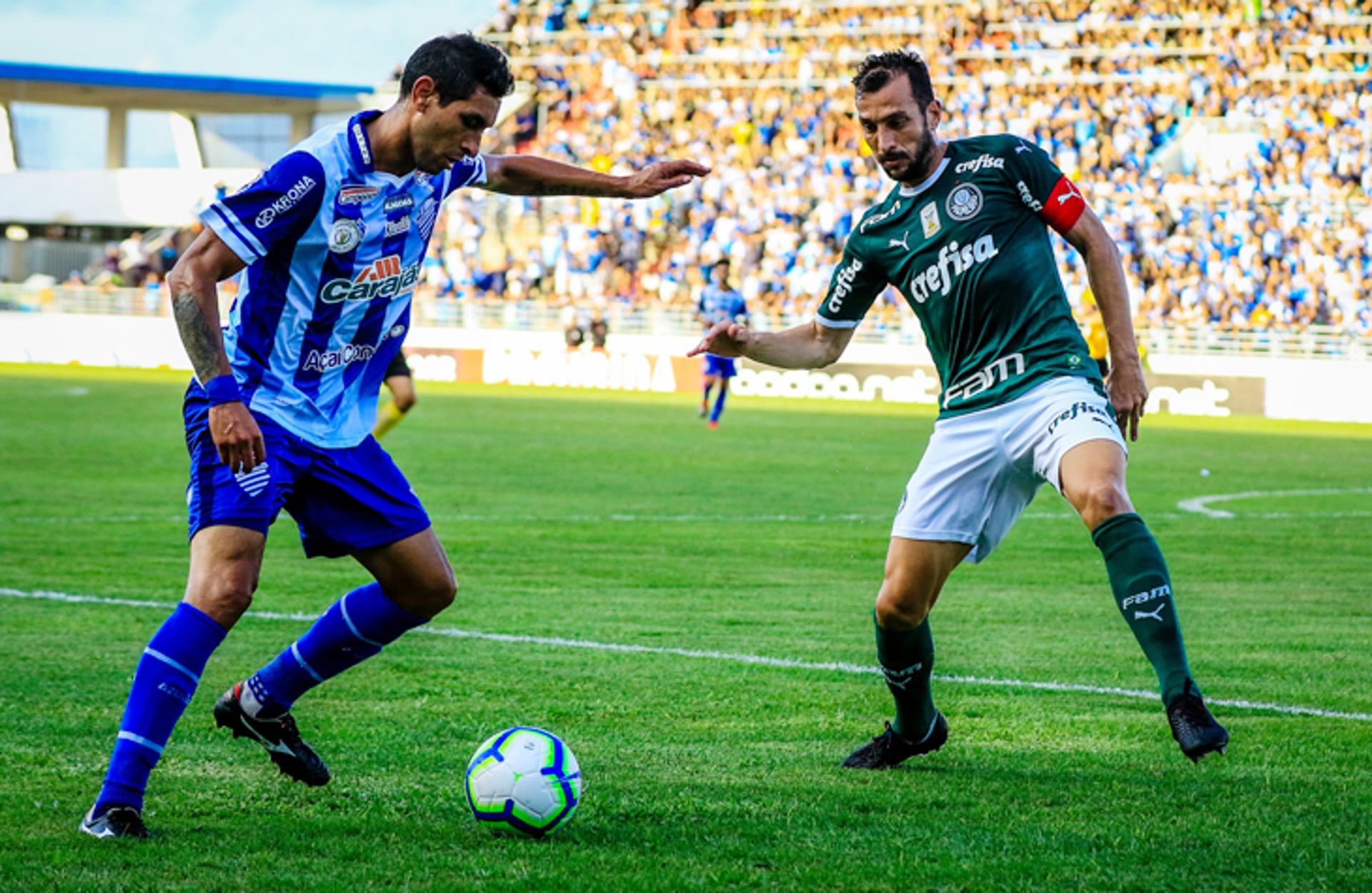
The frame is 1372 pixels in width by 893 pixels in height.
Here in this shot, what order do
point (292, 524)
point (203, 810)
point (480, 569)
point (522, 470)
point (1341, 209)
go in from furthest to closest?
point (1341, 209)
point (522, 470)
point (292, 524)
point (480, 569)
point (203, 810)

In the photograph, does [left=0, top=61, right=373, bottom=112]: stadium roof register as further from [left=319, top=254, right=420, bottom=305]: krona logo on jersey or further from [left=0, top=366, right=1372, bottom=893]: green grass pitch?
[left=319, top=254, right=420, bottom=305]: krona logo on jersey

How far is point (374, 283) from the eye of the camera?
5090 millimetres

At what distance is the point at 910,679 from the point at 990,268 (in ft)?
4.29

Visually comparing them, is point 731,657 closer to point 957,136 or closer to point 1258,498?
point 1258,498

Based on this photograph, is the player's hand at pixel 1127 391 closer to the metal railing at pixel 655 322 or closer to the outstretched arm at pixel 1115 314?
the outstretched arm at pixel 1115 314

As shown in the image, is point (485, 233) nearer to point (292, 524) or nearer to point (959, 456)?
point (292, 524)

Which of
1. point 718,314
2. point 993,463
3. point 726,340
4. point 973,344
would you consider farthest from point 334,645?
point 718,314

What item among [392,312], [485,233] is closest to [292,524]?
[392,312]

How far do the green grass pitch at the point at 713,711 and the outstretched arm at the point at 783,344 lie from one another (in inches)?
50.5

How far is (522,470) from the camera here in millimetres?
17469

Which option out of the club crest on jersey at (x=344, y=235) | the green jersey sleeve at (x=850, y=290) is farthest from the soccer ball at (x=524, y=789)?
the green jersey sleeve at (x=850, y=290)

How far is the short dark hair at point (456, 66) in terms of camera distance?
480cm

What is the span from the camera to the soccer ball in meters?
A: 4.68

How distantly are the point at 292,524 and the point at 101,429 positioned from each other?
357 inches
